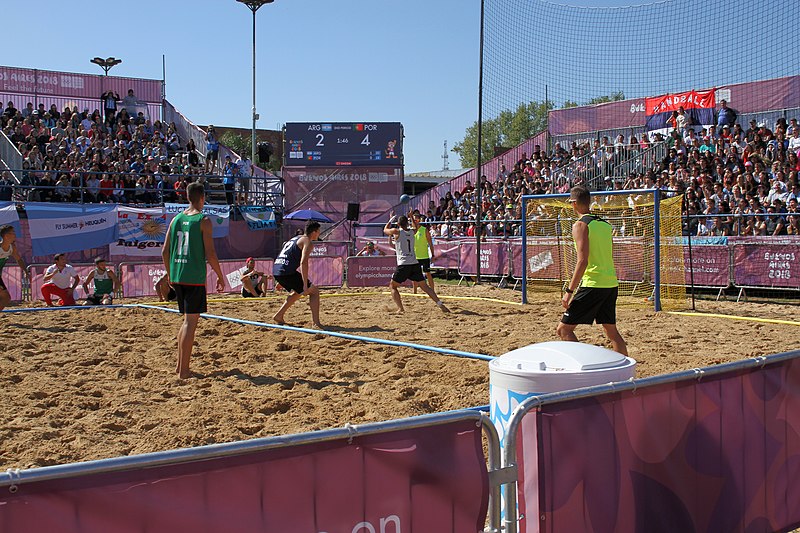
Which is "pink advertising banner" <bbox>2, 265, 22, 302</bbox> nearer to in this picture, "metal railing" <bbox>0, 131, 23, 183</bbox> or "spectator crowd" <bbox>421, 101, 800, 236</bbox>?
"metal railing" <bbox>0, 131, 23, 183</bbox>

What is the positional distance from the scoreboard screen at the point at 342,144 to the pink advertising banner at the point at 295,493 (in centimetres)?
2911

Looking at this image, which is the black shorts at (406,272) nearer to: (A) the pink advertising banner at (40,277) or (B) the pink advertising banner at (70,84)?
(A) the pink advertising banner at (40,277)

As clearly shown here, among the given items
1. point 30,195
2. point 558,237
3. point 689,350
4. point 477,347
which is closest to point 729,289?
point 558,237

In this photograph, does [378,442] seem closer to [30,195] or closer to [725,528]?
[725,528]

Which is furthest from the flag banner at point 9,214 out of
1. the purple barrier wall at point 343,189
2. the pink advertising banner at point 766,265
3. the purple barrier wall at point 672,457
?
the purple barrier wall at point 672,457

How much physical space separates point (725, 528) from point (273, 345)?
6.51 meters

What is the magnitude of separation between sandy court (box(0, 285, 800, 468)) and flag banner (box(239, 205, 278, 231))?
1303 centimetres

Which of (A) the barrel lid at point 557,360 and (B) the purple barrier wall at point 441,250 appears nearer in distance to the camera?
(A) the barrel lid at point 557,360

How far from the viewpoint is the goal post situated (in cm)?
1487

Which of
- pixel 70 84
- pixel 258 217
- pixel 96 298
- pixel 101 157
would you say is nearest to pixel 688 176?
pixel 258 217

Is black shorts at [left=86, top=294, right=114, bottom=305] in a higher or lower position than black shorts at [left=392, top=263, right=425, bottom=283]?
lower

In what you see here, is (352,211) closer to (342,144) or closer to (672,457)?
(342,144)

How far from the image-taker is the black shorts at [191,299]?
7457mm

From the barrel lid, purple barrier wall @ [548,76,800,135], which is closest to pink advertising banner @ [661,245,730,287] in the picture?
purple barrier wall @ [548,76,800,135]
